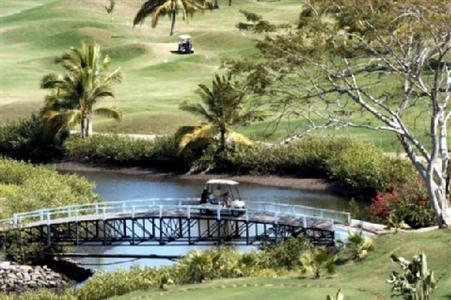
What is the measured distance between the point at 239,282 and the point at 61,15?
100 meters

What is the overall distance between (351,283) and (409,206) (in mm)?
15540

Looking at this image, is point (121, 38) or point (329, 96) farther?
point (121, 38)

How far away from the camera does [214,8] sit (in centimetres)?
13738

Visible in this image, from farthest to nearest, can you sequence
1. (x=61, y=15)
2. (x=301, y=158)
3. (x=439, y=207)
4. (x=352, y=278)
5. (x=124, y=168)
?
(x=61, y=15) < (x=124, y=168) < (x=301, y=158) < (x=439, y=207) < (x=352, y=278)

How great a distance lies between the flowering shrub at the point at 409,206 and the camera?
4956 centimetres

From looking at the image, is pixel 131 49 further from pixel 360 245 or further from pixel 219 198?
pixel 360 245

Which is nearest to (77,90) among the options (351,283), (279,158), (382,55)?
(279,158)

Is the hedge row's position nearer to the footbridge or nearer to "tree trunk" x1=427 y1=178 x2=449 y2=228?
the footbridge

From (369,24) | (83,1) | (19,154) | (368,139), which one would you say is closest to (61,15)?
(83,1)

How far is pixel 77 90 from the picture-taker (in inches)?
3083

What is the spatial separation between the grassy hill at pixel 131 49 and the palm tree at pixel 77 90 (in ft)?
13.3

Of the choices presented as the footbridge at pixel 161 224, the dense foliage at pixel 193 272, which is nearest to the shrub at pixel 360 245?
the dense foliage at pixel 193 272

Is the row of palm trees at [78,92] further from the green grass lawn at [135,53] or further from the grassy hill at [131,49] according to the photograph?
the grassy hill at [131,49]

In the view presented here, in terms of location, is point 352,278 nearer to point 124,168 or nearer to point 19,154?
point 124,168
